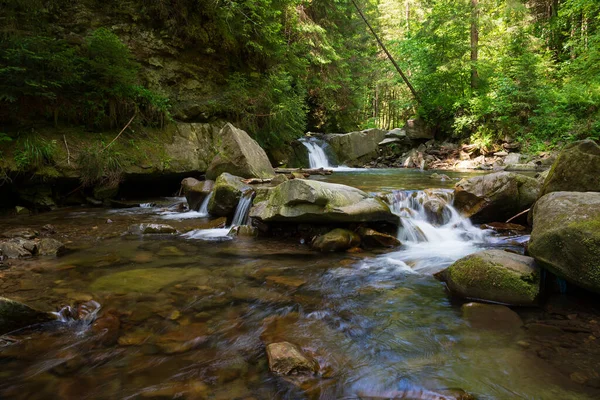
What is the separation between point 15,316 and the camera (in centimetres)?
265

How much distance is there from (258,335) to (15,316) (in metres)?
2.00

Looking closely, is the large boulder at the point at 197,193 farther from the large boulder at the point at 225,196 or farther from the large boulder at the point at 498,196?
Answer: the large boulder at the point at 498,196

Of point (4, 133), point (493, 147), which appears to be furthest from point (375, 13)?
point (4, 133)

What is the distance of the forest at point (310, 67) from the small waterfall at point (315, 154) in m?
1.33

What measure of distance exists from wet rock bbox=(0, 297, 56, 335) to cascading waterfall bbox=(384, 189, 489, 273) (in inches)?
161

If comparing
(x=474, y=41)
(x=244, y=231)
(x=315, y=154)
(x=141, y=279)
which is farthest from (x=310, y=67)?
(x=141, y=279)

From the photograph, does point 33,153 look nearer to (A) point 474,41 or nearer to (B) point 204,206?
(B) point 204,206

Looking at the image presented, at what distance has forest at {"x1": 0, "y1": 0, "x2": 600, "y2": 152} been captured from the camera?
24.3ft

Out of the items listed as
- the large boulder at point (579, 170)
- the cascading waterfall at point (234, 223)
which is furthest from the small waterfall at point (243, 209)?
the large boulder at point (579, 170)

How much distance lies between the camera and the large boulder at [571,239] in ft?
9.21

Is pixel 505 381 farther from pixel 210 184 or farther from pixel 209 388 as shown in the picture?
pixel 210 184

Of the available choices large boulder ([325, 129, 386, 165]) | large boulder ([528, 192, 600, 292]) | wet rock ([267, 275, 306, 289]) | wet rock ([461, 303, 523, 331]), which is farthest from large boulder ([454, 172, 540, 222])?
large boulder ([325, 129, 386, 165])

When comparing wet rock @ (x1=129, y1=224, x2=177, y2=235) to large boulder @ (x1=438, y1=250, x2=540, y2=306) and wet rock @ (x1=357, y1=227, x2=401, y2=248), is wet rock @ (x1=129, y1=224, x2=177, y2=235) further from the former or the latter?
large boulder @ (x1=438, y1=250, x2=540, y2=306)

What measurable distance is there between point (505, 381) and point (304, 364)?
1.33 metres
